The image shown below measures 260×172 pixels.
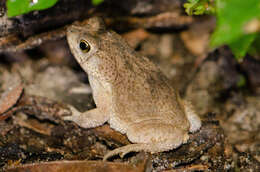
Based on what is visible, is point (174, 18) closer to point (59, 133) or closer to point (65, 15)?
point (65, 15)

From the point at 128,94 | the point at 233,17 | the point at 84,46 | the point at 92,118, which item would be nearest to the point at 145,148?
the point at 128,94

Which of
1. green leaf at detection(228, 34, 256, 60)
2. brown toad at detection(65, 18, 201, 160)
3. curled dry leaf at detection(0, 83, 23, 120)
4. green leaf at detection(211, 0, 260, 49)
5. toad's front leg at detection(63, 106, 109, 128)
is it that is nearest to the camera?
green leaf at detection(211, 0, 260, 49)

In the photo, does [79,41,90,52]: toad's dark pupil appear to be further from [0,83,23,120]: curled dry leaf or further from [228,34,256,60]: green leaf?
[228,34,256,60]: green leaf

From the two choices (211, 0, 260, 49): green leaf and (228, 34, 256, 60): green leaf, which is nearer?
(211, 0, 260, 49): green leaf

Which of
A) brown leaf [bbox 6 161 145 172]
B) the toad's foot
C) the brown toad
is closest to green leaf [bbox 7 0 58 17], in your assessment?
the brown toad

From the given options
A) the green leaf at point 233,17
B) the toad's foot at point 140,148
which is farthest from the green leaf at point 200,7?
the toad's foot at point 140,148

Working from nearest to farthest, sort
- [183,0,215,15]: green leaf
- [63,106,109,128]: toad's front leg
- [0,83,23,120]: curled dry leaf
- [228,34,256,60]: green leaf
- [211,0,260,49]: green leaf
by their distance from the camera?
[211,0,260,49]: green leaf → [228,34,256,60]: green leaf → [183,0,215,15]: green leaf → [63,106,109,128]: toad's front leg → [0,83,23,120]: curled dry leaf

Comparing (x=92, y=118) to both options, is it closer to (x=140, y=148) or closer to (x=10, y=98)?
(x=140, y=148)

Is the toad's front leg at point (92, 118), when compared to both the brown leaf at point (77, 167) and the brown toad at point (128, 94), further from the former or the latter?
the brown leaf at point (77, 167)

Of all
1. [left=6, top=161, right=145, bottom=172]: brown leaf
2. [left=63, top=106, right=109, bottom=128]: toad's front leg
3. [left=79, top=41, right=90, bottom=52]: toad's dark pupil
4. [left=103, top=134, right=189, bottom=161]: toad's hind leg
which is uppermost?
[left=79, top=41, right=90, bottom=52]: toad's dark pupil
